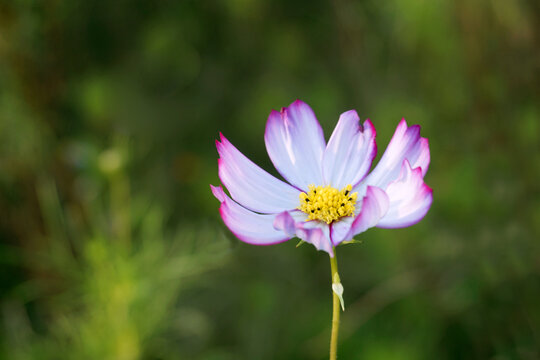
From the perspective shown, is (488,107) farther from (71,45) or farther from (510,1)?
(71,45)

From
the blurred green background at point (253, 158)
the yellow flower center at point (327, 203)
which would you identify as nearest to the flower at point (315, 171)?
the yellow flower center at point (327, 203)

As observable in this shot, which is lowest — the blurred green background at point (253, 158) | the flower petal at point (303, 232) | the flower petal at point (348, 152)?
the flower petal at point (303, 232)

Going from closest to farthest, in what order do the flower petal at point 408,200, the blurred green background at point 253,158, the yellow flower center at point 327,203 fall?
1. the flower petal at point 408,200
2. the yellow flower center at point 327,203
3. the blurred green background at point 253,158

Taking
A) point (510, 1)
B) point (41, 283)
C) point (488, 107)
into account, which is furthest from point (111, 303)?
point (510, 1)

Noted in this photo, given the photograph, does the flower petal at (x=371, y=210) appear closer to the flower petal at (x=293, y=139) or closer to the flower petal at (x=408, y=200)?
the flower petal at (x=408, y=200)

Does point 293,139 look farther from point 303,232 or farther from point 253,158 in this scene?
point 253,158

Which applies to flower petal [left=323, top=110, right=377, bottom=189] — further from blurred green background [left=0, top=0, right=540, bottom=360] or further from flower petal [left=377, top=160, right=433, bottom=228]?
blurred green background [left=0, top=0, right=540, bottom=360]

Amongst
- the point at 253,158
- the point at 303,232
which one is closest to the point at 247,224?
the point at 303,232
